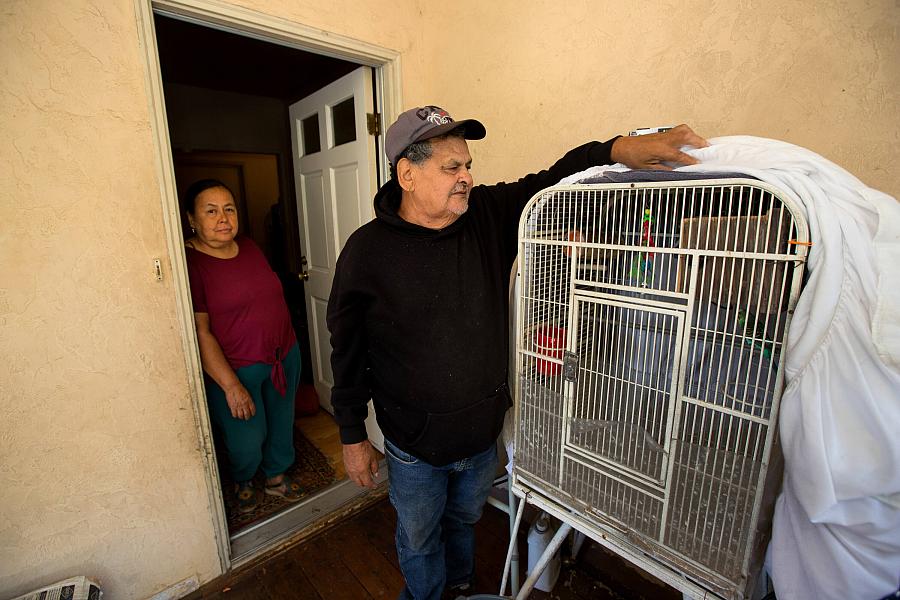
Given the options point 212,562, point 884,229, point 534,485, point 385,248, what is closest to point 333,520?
point 212,562

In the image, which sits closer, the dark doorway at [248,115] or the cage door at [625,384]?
the cage door at [625,384]

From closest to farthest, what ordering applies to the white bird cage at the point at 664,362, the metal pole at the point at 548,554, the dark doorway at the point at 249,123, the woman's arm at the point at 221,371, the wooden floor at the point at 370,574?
1. the white bird cage at the point at 664,362
2. the metal pole at the point at 548,554
3. the wooden floor at the point at 370,574
4. the woman's arm at the point at 221,371
5. the dark doorway at the point at 249,123

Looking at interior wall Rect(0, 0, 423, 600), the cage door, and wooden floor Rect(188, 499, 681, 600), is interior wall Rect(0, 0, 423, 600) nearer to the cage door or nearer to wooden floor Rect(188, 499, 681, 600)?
wooden floor Rect(188, 499, 681, 600)

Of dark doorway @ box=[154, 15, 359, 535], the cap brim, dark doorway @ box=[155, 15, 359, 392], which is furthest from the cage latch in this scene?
dark doorway @ box=[155, 15, 359, 392]

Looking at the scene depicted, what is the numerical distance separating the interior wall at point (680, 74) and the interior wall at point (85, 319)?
0.80m

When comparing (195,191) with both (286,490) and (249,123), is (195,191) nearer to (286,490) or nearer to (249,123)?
(286,490)

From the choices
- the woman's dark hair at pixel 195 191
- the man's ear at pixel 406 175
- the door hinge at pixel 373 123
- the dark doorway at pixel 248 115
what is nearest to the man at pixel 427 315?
the man's ear at pixel 406 175

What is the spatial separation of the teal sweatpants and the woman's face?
0.57 metres

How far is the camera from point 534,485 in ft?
3.48

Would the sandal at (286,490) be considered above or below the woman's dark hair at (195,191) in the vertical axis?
below

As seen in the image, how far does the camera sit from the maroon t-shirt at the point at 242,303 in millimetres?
1670

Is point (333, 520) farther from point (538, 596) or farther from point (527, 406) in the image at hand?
point (527, 406)

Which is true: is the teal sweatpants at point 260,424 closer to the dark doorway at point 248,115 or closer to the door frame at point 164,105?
A: the door frame at point 164,105

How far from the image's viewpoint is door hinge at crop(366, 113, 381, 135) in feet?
6.26
